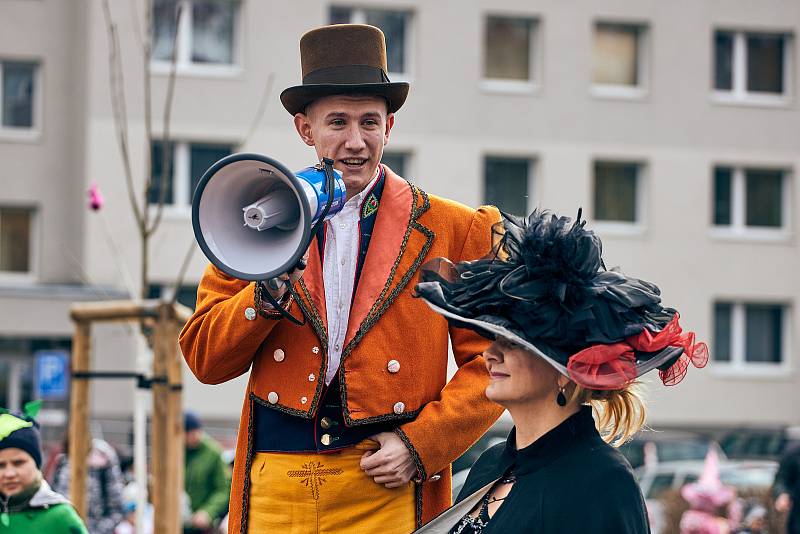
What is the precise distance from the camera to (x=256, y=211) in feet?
11.9

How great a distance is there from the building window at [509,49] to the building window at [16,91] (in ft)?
30.0

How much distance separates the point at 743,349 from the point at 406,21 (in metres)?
9.73

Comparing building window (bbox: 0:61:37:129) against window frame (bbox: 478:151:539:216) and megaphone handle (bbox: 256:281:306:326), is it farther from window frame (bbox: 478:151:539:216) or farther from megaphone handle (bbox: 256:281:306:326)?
megaphone handle (bbox: 256:281:306:326)

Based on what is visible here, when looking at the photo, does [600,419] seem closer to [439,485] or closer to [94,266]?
[439,485]

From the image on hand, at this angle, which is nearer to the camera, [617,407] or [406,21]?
[617,407]

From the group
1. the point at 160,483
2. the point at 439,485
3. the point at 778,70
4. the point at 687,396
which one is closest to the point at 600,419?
the point at 439,485

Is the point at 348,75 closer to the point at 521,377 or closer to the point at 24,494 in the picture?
the point at 521,377

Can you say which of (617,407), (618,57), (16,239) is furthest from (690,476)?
(16,239)

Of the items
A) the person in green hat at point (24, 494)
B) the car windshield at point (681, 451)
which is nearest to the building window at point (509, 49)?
the car windshield at point (681, 451)

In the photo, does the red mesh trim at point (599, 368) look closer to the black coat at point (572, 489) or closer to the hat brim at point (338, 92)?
the black coat at point (572, 489)

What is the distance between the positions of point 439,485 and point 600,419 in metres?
0.86

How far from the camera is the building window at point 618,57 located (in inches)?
1158

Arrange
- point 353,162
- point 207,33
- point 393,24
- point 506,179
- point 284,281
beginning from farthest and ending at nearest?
1. point 506,179
2. point 393,24
3. point 207,33
4. point 353,162
5. point 284,281

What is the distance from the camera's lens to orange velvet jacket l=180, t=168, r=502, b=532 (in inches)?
152
